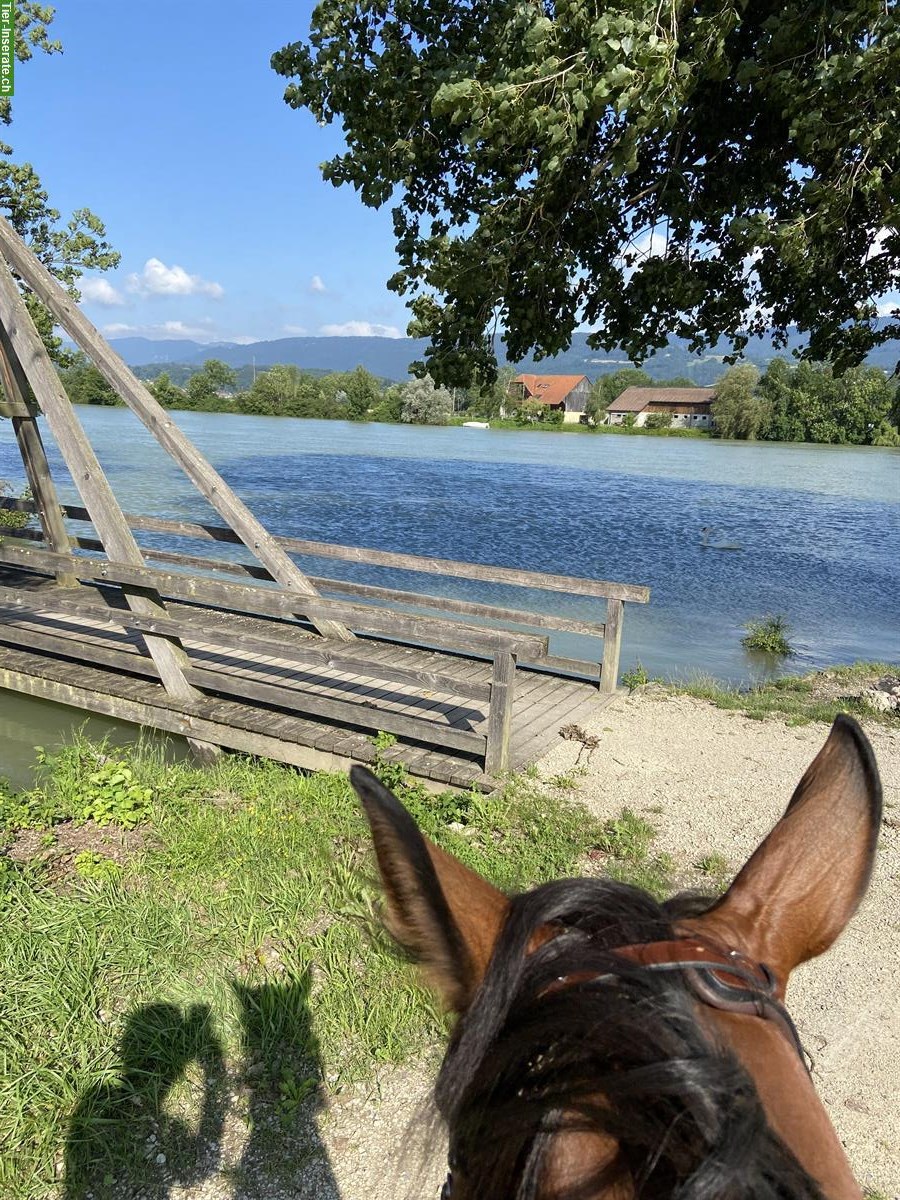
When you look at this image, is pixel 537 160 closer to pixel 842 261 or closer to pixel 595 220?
pixel 595 220

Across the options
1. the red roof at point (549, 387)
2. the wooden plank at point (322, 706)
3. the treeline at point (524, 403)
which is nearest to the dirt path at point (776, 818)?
the wooden plank at point (322, 706)

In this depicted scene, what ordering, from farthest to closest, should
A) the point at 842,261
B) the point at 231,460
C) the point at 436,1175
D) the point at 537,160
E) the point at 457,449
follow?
the point at 457,449 → the point at 231,460 → the point at 842,261 → the point at 537,160 → the point at 436,1175

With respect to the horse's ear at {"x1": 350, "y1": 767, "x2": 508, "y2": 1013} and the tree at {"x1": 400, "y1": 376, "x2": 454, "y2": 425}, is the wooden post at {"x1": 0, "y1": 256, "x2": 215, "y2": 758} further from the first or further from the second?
the tree at {"x1": 400, "y1": 376, "x2": 454, "y2": 425}

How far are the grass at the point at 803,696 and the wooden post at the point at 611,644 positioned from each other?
86 centimetres

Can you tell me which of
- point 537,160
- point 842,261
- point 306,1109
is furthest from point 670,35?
point 306,1109

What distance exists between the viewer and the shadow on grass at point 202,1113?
2412 millimetres

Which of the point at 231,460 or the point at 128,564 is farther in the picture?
the point at 231,460

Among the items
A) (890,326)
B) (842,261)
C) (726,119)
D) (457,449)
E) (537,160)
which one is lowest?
(457,449)

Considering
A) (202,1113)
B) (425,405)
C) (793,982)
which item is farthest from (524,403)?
(202,1113)

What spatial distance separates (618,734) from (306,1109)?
421 centimetres

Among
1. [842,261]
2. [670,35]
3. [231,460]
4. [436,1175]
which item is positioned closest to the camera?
[436,1175]

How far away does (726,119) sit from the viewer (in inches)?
231

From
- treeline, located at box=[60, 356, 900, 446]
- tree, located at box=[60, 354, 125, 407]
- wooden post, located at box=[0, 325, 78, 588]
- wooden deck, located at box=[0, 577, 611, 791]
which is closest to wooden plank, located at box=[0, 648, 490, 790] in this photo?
wooden deck, located at box=[0, 577, 611, 791]

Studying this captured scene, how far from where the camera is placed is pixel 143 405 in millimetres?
6559
